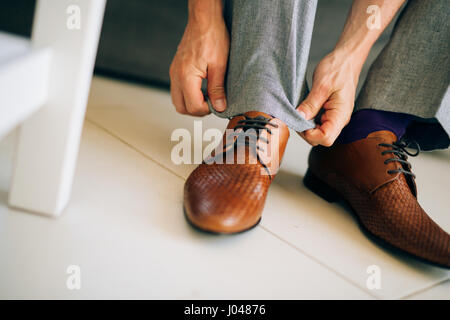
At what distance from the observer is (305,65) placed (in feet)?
2.16

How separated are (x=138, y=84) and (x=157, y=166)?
65 cm

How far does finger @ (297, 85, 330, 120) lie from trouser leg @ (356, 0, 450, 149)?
0.12 meters

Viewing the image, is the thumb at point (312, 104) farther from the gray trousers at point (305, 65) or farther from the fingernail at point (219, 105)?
the fingernail at point (219, 105)

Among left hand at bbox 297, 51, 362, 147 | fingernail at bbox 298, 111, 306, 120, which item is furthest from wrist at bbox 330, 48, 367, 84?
fingernail at bbox 298, 111, 306, 120

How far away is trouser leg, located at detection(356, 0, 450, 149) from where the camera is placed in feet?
2.25

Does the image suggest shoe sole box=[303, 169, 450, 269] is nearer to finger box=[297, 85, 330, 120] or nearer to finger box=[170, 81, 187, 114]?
finger box=[297, 85, 330, 120]

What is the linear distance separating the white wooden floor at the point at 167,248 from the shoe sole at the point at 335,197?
1 centimetres

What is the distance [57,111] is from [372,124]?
1.77 ft

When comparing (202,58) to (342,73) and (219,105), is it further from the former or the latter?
(342,73)

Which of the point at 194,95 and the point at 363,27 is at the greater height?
the point at 363,27

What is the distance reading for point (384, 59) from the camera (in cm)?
73

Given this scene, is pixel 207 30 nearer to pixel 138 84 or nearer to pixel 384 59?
pixel 384 59

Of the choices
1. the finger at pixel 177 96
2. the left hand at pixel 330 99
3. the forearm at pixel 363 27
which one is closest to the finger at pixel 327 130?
the left hand at pixel 330 99

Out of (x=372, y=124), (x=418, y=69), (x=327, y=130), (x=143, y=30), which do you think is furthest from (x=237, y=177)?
(x=143, y=30)
